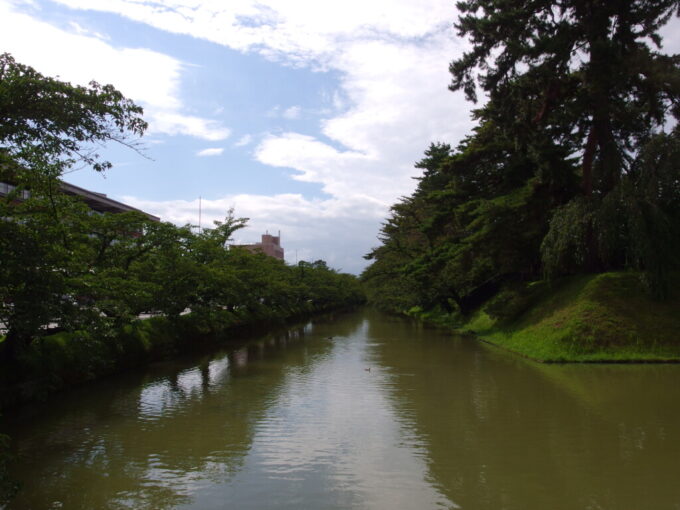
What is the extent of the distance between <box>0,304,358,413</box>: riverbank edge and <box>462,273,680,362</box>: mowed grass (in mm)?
13941

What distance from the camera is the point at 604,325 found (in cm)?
1752

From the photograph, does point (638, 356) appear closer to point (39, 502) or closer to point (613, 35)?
point (613, 35)

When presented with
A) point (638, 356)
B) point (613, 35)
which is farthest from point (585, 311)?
point (613, 35)

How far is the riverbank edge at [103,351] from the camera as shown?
1125cm

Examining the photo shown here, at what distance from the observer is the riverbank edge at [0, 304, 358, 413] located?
11246 mm

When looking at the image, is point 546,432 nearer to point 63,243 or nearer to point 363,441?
point 363,441

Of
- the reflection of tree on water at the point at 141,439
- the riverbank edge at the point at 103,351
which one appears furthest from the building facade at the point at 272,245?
the reflection of tree on water at the point at 141,439

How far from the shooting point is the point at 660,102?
783 inches

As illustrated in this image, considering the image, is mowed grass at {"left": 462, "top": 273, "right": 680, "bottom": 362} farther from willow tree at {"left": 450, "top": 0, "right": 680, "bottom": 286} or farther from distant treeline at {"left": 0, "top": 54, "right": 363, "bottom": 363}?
distant treeline at {"left": 0, "top": 54, "right": 363, "bottom": 363}

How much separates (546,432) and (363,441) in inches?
136

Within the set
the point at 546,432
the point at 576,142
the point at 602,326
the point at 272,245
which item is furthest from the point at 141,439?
the point at 272,245

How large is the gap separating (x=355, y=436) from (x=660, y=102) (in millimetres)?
18911

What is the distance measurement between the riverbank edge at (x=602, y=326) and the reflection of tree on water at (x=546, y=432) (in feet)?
3.89

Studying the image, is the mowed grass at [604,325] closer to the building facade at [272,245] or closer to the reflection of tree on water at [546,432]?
the reflection of tree on water at [546,432]
